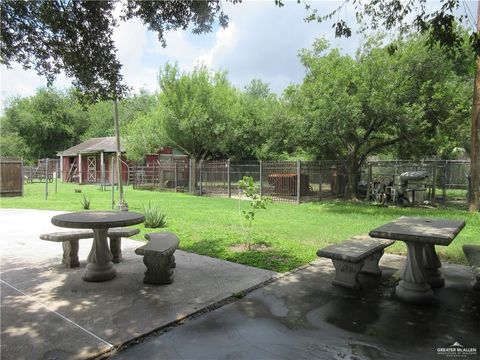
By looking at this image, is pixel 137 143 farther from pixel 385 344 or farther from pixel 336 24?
pixel 385 344

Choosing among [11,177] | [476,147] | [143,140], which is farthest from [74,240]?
[143,140]

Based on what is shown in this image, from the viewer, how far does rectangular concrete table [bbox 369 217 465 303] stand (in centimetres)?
423

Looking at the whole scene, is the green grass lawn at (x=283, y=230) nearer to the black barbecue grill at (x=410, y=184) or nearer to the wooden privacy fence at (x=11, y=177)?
the black barbecue grill at (x=410, y=184)

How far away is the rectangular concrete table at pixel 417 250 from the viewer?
423 centimetres

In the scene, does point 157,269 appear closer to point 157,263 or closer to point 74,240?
point 157,263

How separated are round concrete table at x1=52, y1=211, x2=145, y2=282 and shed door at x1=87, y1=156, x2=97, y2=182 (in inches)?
1130

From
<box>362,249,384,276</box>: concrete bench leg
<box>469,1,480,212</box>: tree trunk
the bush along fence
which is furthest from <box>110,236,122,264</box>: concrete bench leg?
<box>469,1,480,212</box>: tree trunk

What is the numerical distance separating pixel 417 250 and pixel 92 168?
1255 inches

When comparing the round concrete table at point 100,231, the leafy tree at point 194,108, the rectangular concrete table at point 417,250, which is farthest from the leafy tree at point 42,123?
the rectangular concrete table at point 417,250

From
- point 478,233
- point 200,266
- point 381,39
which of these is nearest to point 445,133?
point 381,39

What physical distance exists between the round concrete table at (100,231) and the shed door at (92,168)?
28712 millimetres

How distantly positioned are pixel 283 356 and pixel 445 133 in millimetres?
15628

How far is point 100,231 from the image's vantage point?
5.11 m

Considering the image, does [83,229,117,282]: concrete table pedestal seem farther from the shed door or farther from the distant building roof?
the shed door
